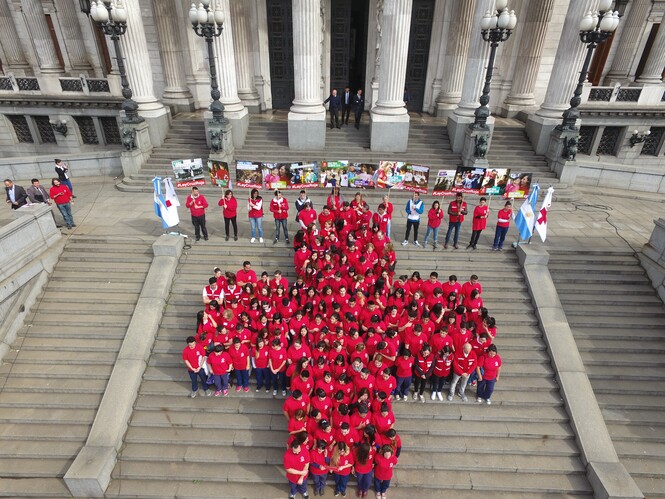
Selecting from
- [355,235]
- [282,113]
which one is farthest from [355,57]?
[355,235]

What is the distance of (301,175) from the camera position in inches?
499

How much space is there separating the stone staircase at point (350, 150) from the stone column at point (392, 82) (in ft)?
2.27

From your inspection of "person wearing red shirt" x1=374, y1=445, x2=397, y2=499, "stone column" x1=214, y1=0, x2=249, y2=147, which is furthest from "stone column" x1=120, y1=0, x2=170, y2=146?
"person wearing red shirt" x1=374, y1=445, x2=397, y2=499

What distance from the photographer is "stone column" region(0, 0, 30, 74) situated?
77.8ft

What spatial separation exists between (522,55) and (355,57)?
30.4ft

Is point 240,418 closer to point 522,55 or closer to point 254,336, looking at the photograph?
point 254,336

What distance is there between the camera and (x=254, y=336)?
848cm

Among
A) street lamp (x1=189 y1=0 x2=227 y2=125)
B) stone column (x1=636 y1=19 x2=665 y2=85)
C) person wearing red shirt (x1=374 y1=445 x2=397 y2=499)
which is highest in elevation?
street lamp (x1=189 y1=0 x2=227 y2=125)

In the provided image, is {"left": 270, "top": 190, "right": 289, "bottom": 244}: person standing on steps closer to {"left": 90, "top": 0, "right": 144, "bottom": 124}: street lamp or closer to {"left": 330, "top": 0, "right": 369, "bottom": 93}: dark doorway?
{"left": 90, "top": 0, "right": 144, "bottom": 124}: street lamp

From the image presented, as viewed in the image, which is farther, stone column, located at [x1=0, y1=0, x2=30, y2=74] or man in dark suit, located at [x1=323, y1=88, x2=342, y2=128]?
stone column, located at [x1=0, y1=0, x2=30, y2=74]

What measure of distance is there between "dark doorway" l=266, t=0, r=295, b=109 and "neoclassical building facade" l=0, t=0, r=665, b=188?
7cm

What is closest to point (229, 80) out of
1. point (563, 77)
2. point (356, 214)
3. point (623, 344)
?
point (356, 214)

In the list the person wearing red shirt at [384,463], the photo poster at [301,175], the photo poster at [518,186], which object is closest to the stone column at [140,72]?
the photo poster at [301,175]

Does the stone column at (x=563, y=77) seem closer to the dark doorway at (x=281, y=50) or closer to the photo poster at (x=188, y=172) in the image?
the dark doorway at (x=281, y=50)
